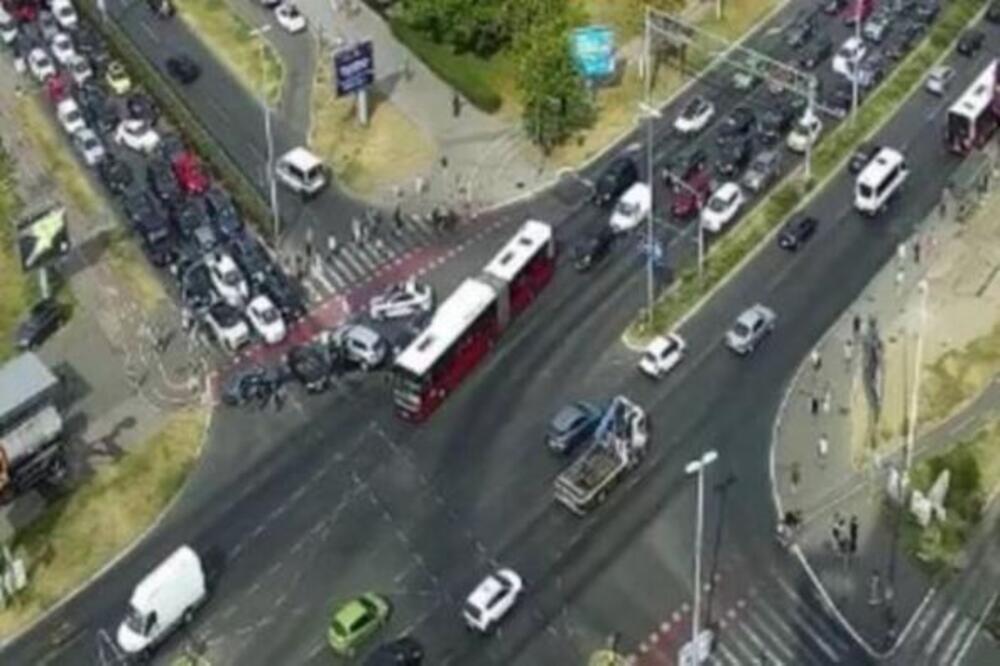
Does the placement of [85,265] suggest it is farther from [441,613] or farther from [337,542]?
[441,613]

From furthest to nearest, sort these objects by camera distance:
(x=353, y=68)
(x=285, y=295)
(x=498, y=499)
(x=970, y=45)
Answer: (x=970, y=45) → (x=353, y=68) → (x=285, y=295) → (x=498, y=499)

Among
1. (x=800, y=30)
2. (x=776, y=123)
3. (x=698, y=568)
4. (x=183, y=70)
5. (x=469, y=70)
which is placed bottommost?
(x=698, y=568)

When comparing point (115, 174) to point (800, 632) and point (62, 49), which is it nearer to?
point (62, 49)

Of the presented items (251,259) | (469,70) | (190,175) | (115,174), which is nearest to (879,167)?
(469,70)

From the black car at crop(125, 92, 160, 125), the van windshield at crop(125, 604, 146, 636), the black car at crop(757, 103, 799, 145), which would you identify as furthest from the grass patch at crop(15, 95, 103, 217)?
the black car at crop(757, 103, 799, 145)

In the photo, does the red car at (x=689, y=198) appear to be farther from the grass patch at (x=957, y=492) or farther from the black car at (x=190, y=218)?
the black car at (x=190, y=218)

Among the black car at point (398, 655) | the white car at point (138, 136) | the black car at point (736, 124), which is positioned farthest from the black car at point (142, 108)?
the black car at point (398, 655)

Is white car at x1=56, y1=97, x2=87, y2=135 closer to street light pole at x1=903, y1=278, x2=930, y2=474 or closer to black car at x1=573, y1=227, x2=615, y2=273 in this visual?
black car at x1=573, y1=227, x2=615, y2=273
